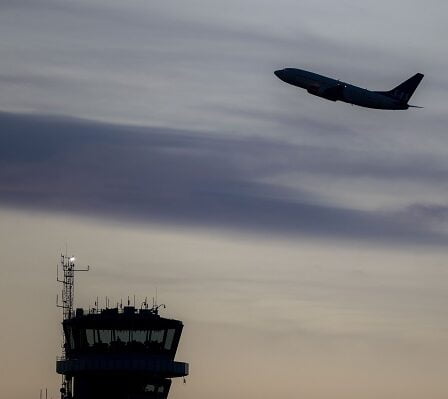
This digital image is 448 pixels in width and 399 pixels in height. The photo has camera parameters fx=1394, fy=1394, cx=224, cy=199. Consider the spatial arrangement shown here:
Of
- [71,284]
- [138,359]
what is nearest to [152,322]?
[138,359]

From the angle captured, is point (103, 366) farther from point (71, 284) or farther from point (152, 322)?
point (71, 284)

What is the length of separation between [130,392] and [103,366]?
5.29 m

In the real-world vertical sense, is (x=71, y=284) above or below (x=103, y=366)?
above

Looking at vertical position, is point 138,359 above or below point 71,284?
below

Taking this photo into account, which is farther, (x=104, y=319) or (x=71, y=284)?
(x=71, y=284)

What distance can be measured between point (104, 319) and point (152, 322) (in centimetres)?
615

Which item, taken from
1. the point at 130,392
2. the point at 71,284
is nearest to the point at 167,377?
the point at 130,392

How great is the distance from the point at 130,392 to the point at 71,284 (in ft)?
74.6

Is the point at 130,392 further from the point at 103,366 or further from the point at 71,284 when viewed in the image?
the point at 71,284

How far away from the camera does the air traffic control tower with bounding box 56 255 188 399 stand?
174500 millimetres

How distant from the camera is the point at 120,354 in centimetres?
17588

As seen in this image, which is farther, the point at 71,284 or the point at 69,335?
the point at 71,284

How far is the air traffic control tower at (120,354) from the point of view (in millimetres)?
174500

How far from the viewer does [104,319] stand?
585 ft
